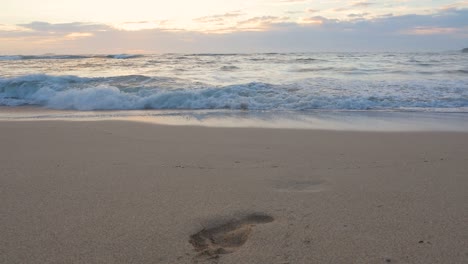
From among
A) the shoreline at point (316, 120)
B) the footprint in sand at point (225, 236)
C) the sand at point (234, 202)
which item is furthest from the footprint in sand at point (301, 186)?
the shoreline at point (316, 120)

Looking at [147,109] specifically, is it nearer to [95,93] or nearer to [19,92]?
[95,93]

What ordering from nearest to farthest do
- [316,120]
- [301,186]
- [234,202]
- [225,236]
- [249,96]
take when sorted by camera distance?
[225,236], [234,202], [301,186], [316,120], [249,96]

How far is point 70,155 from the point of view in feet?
14.8

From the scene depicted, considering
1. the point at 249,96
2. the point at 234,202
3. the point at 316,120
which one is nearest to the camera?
the point at 234,202

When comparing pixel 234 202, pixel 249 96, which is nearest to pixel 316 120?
pixel 249 96

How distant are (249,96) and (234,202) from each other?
7.59 meters

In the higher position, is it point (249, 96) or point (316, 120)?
point (249, 96)

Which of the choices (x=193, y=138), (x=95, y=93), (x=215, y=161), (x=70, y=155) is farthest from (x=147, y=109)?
(x=215, y=161)

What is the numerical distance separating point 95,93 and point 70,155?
6.59 metres

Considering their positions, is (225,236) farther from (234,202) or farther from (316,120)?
(316,120)

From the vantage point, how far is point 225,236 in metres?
2.43

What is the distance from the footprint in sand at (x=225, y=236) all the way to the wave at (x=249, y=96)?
262 inches

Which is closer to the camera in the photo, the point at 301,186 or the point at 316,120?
the point at 301,186

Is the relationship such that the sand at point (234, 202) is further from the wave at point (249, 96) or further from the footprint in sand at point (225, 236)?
the wave at point (249, 96)
